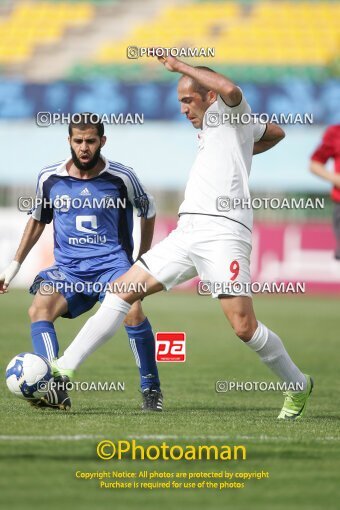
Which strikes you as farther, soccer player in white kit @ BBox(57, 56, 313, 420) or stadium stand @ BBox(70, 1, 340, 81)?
stadium stand @ BBox(70, 1, 340, 81)

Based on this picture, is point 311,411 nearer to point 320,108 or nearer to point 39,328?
point 39,328

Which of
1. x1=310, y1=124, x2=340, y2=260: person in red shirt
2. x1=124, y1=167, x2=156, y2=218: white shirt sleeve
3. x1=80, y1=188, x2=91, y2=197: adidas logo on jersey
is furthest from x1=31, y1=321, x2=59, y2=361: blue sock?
x1=310, y1=124, x2=340, y2=260: person in red shirt

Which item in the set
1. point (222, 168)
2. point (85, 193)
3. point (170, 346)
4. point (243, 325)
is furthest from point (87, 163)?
point (243, 325)

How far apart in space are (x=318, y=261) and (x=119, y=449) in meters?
17.6

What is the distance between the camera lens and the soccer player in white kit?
20.4 ft

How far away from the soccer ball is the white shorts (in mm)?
882

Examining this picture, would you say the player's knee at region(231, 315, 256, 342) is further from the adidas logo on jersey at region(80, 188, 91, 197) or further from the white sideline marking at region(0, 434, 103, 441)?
the adidas logo on jersey at region(80, 188, 91, 197)

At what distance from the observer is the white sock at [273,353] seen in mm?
6324

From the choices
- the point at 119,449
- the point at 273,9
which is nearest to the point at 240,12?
the point at 273,9

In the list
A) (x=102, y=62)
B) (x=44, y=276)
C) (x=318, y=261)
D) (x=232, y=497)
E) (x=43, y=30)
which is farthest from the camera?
(x=43, y=30)

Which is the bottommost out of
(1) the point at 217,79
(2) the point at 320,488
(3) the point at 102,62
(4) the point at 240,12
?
(2) the point at 320,488

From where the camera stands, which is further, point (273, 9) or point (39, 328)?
point (273, 9)

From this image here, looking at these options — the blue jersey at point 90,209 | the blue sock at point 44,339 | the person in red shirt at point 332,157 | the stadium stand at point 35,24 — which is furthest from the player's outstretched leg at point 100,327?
the stadium stand at point 35,24

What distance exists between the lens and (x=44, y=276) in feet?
23.2
